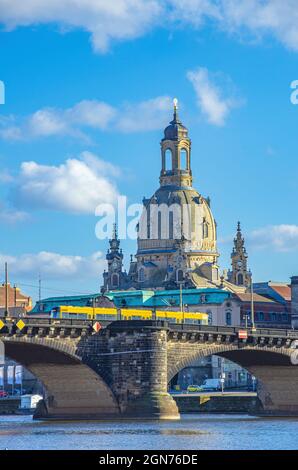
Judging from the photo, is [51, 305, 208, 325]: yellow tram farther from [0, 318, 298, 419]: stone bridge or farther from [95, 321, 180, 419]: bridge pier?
[95, 321, 180, 419]: bridge pier

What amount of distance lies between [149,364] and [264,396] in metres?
20.9

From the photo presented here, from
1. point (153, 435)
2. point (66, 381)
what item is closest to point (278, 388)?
point (66, 381)

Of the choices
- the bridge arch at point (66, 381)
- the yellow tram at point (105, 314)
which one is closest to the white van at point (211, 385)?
the yellow tram at point (105, 314)

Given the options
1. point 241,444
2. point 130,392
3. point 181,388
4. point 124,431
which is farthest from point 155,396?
point 181,388

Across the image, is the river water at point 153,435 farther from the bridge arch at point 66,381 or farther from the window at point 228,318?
the window at point 228,318

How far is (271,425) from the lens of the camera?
348ft

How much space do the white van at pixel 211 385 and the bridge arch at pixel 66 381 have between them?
5976 centimetres

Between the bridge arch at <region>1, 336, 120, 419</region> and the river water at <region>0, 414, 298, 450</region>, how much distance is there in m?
2.72

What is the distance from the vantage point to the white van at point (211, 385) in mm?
174587

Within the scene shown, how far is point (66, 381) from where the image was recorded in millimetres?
113562

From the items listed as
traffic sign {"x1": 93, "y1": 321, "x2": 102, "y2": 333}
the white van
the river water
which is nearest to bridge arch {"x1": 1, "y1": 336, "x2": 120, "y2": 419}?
traffic sign {"x1": 93, "y1": 321, "x2": 102, "y2": 333}

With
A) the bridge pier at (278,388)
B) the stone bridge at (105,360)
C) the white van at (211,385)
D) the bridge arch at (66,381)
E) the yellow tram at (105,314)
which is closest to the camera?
the stone bridge at (105,360)

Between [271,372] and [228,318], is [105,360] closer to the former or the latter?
[271,372]

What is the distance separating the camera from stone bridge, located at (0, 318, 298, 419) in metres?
109
